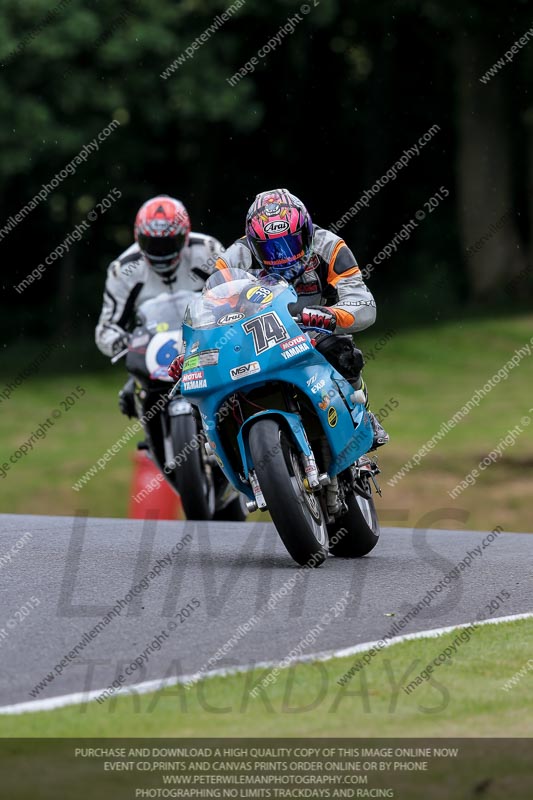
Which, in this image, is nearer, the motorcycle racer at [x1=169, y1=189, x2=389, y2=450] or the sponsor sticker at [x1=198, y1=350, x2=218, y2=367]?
the sponsor sticker at [x1=198, y1=350, x2=218, y2=367]

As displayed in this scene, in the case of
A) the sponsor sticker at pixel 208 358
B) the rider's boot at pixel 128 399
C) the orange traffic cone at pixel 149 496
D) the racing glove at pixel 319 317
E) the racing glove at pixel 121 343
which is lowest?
the orange traffic cone at pixel 149 496

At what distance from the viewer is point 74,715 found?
4.91m

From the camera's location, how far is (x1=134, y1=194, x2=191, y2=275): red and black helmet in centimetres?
1179

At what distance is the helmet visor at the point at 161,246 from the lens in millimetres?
11844

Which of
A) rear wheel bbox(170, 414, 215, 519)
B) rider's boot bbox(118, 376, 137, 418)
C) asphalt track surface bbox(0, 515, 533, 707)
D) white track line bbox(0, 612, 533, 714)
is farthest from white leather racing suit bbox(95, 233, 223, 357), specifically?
white track line bbox(0, 612, 533, 714)

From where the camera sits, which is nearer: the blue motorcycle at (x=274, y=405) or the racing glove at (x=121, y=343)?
the blue motorcycle at (x=274, y=405)

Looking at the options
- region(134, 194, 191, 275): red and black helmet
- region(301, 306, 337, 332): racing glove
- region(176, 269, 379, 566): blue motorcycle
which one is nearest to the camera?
region(176, 269, 379, 566): blue motorcycle

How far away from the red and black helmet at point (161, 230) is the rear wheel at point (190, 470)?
1546mm

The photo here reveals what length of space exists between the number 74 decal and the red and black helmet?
14.3 feet

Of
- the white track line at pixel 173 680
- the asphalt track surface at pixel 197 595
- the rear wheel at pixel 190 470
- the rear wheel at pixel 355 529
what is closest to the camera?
the white track line at pixel 173 680

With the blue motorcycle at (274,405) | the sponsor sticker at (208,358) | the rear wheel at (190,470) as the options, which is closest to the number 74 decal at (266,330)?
the blue motorcycle at (274,405)

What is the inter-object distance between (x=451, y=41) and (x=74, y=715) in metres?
30.9

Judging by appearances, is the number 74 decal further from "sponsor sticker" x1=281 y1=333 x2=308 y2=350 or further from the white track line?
the white track line

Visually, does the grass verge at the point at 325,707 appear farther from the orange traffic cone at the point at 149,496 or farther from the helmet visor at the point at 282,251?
the orange traffic cone at the point at 149,496
